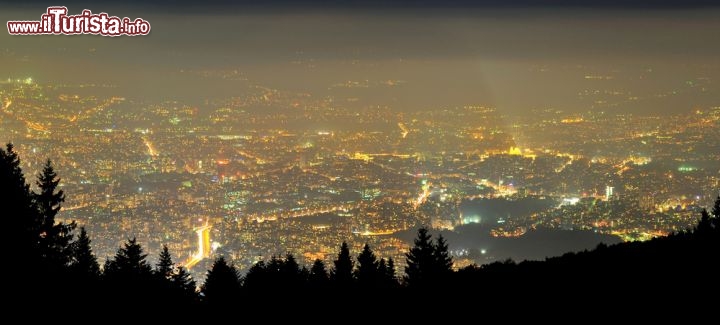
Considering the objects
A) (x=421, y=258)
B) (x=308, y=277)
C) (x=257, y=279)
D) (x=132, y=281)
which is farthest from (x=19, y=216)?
(x=421, y=258)

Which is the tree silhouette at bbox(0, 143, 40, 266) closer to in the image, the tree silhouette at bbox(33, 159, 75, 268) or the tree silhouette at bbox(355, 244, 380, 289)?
the tree silhouette at bbox(33, 159, 75, 268)

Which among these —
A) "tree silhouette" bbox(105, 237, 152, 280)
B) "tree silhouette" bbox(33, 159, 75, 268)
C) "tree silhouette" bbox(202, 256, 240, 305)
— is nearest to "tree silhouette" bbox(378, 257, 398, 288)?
"tree silhouette" bbox(202, 256, 240, 305)

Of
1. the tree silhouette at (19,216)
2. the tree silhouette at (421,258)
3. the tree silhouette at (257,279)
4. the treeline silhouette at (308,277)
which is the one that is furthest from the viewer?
the tree silhouette at (421,258)

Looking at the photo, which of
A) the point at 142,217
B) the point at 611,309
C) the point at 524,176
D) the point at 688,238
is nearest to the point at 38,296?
the point at 611,309

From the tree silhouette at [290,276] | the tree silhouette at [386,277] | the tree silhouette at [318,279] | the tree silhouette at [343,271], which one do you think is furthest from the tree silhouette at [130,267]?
the tree silhouette at [386,277]

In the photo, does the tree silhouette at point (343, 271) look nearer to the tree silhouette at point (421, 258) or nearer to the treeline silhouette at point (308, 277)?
the treeline silhouette at point (308, 277)

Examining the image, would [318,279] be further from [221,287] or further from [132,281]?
[132,281]
